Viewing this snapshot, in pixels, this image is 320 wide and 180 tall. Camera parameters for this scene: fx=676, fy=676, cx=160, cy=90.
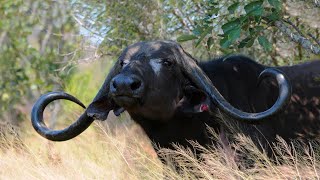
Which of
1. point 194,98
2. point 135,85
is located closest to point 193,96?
point 194,98

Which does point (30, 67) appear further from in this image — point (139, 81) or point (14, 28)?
point (139, 81)

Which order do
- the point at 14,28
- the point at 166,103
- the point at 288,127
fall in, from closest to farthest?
1. the point at 166,103
2. the point at 288,127
3. the point at 14,28

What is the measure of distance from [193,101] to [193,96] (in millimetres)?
40

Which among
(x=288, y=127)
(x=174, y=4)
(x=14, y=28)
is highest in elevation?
(x=174, y=4)

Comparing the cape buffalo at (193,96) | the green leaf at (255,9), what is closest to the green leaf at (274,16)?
the green leaf at (255,9)

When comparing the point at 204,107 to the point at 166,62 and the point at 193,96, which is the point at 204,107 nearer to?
the point at 193,96

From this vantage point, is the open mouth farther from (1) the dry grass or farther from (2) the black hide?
(1) the dry grass

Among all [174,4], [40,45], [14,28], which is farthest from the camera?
[40,45]

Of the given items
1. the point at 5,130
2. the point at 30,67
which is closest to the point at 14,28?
the point at 30,67

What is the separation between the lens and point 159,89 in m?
5.04

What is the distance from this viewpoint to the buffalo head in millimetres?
4805

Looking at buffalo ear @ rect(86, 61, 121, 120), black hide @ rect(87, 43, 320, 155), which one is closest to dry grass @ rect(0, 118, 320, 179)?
black hide @ rect(87, 43, 320, 155)

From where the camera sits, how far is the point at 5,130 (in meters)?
8.23

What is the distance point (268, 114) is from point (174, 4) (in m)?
3.26
